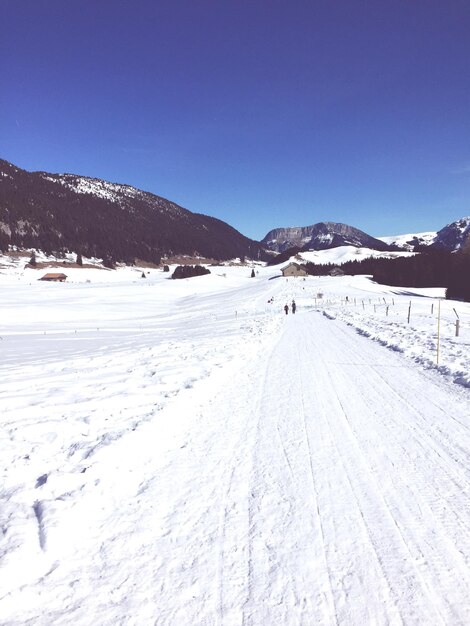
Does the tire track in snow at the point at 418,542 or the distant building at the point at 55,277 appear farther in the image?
the distant building at the point at 55,277

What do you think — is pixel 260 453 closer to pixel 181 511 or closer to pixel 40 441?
pixel 181 511

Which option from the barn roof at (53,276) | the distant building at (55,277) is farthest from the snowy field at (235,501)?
the barn roof at (53,276)

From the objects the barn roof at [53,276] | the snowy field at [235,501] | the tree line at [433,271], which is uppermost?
the tree line at [433,271]

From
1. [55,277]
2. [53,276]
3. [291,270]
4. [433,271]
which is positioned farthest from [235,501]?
[291,270]

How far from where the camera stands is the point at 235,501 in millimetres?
4277

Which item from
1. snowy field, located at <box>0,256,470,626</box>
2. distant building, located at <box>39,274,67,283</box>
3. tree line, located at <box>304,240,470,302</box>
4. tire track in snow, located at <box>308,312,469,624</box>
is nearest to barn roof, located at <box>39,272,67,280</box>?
distant building, located at <box>39,274,67,283</box>

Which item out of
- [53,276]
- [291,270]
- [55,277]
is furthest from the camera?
[291,270]

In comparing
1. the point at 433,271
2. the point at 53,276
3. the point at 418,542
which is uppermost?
the point at 433,271

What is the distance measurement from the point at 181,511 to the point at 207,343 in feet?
40.9

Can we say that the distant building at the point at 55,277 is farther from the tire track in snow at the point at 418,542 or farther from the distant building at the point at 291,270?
the tire track in snow at the point at 418,542

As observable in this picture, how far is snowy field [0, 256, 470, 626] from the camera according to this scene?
9.61 ft

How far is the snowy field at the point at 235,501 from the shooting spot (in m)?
2.93

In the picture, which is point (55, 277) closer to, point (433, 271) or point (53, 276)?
point (53, 276)

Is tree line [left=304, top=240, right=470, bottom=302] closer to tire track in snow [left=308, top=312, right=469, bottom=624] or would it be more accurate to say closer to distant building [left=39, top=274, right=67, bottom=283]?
tire track in snow [left=308, top=312, right=469, bottom=624]
